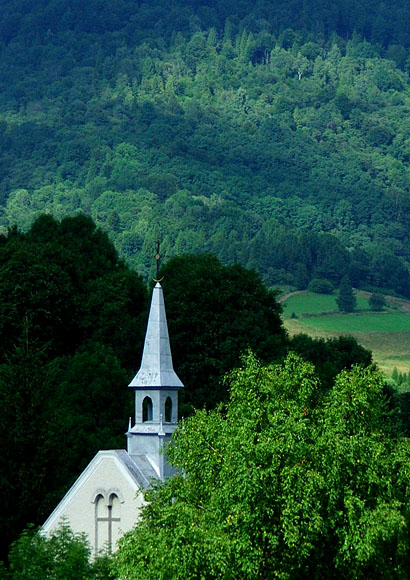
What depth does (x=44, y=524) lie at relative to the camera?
245ft

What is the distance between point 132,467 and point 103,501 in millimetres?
1868

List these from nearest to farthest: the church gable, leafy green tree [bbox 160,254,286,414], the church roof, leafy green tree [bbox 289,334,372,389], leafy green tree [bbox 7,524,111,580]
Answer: leafy green tree [bbox 7,524,111,580] → the church gable → the church roof → leafy green tree [bbox 160,254,286,414] → leafy green tree [bbox 289,334,372,389]

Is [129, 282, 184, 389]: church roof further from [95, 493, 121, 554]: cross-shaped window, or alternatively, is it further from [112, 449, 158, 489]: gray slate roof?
[95, 493, 121, 554]: cross-shaped window

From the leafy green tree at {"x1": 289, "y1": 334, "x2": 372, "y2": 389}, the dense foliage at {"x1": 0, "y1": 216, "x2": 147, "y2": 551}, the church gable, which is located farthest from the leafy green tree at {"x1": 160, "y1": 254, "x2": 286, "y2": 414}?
the church gable

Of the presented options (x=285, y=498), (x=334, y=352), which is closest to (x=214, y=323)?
(x=334, y=352)

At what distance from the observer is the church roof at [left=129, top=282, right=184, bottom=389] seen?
7606 cm

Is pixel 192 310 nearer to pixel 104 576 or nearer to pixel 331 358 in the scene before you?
pixel 331 358

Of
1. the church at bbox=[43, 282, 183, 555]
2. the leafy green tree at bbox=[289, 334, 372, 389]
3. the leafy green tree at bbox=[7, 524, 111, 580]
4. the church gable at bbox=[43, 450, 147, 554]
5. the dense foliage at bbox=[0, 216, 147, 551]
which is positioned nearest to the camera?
A: the leafy green tree at bbox=[7, 524, 111, 580]

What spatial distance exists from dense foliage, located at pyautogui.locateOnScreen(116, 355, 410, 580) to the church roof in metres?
19.2

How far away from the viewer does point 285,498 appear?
52406 millimetres

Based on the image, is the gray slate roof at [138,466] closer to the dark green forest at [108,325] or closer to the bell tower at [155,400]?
the bell tower at [155,400]

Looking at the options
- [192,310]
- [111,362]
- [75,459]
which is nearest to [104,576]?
[75,459]

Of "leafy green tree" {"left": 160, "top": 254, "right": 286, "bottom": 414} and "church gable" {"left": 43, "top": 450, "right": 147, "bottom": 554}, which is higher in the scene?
"leafy green tree" {"left": 160, "top": 254, "right": 286, "bottom": 414}

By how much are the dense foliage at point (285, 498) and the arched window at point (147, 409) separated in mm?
19418
